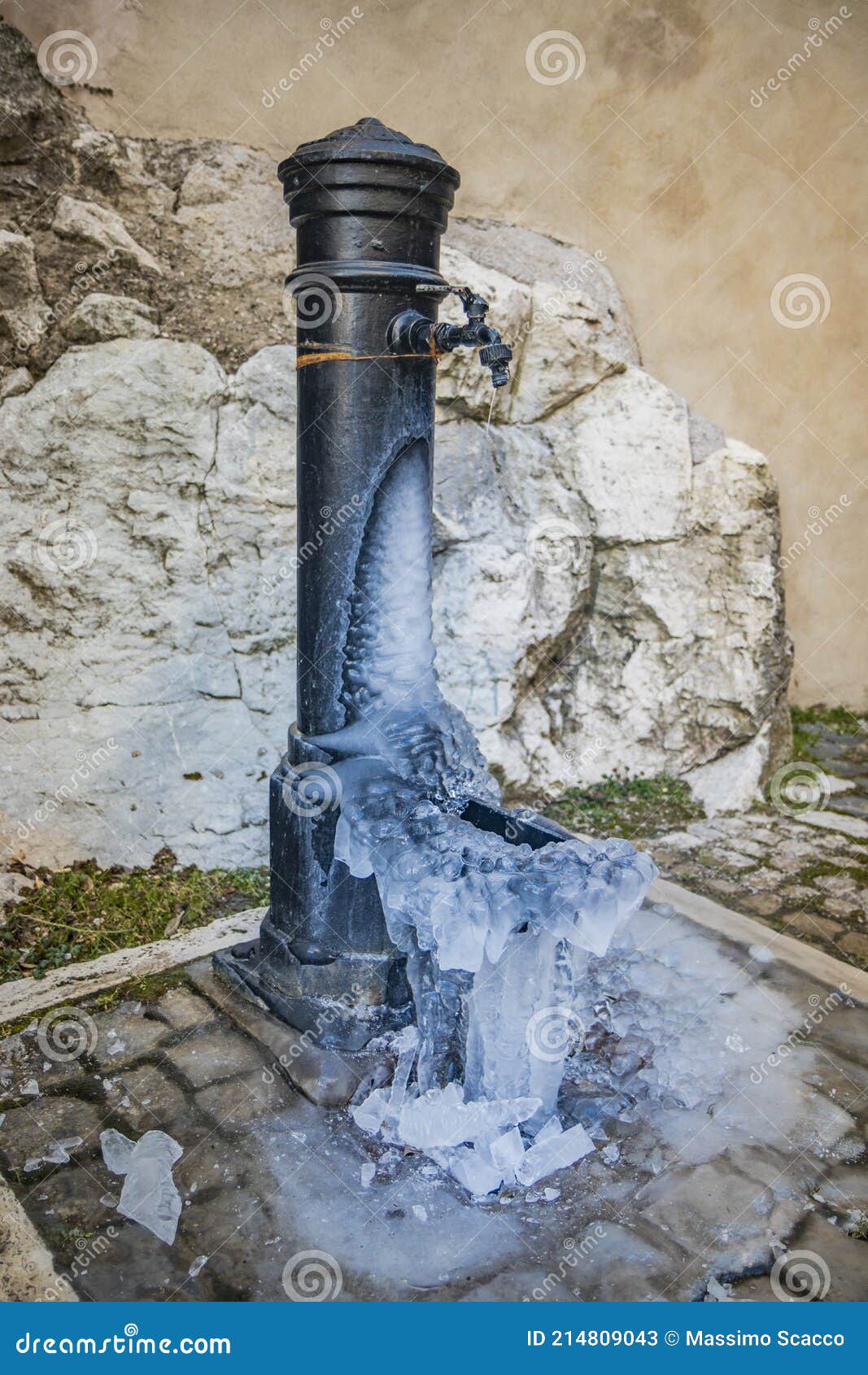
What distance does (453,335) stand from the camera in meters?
2.98

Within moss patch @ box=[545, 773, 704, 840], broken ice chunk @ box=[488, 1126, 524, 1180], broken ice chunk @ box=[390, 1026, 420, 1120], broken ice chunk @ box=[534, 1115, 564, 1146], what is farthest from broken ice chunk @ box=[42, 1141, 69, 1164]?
moss patch @ box=[545, 773, 704, 840]

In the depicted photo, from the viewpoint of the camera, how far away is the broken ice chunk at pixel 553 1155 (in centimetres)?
271

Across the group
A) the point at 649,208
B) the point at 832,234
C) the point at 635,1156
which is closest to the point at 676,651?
the point at 649,208

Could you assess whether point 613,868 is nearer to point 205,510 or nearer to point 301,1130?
point 301,1130

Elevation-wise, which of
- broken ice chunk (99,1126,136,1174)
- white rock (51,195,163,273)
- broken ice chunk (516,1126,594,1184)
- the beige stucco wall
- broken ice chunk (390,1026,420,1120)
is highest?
the beige stucco wall

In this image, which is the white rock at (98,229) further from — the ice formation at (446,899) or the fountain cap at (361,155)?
the ice formation at (446,899)

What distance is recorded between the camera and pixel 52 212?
443cm

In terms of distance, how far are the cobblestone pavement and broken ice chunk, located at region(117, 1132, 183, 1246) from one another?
9.09ft

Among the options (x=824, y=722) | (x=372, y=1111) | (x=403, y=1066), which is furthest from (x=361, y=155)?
(x=824, y=722)

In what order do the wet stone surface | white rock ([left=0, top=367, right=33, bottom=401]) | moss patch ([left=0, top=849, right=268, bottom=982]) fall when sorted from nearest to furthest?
the wet stone surface → moss patch ([left=0, top=849, right=268, bottom=982]) → white rock ([left=0, top=367, right=33, bottom=401])

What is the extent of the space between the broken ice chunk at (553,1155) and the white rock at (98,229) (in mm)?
4030

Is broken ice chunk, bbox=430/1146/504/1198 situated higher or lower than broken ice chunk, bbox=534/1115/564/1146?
lower

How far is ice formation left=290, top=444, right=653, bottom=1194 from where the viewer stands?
2.67 meters

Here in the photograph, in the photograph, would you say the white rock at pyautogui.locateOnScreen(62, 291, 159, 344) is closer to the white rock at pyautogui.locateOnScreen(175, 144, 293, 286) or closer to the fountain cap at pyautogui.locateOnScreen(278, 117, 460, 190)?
the white rock at pyautogui.locateOnScreen(175, 144, 293, 286)
